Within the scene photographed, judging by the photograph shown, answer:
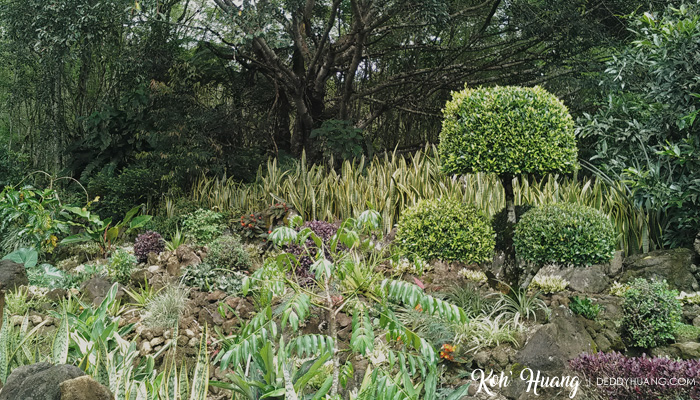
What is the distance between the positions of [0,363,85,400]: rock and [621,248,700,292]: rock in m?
4.41

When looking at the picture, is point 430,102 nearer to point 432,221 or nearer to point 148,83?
point 148,83

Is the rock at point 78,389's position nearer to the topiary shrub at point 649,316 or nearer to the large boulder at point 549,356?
the large boulder at point 549,356

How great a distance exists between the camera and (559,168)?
4090 millimetres

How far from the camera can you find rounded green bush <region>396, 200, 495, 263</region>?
4066 mm

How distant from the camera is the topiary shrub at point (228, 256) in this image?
4.79m

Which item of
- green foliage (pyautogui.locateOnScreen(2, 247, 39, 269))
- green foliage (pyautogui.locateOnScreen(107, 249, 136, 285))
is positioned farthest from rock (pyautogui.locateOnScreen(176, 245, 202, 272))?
green foliage (pyautogui.locateOnScreen(2, 247, 39, 269))

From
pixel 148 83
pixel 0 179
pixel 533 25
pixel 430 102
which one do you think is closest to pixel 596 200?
pixel 533 25

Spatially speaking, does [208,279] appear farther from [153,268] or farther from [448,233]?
[448,233]

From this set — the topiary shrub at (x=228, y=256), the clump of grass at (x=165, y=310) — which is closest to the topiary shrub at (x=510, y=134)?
the topiary shrub at (x=228, y=256)

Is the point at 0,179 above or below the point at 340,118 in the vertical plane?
below

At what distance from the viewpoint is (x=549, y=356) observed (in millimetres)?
3230

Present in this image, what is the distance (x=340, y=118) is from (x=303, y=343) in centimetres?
627

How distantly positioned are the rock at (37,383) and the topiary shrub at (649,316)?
132 inches

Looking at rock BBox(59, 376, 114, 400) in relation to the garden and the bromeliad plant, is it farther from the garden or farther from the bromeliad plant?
the bromeliad plant
